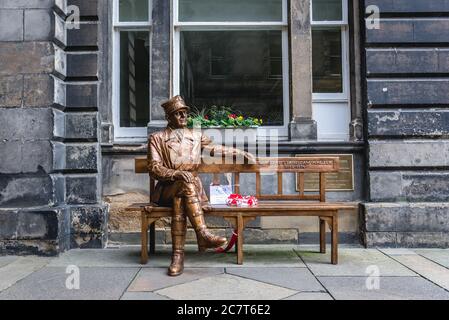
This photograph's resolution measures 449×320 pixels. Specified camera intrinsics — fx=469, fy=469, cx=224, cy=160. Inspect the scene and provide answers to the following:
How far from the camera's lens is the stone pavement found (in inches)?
165

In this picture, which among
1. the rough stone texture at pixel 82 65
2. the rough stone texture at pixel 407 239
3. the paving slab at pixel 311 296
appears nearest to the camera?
the paving slab at pixel 311 296

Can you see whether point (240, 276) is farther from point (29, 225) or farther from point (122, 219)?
point (29, 225)

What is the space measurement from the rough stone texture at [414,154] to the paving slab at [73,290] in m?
3.74

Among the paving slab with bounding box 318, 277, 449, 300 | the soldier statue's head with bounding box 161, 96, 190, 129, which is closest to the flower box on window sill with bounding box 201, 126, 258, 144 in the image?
the soldier statue's head with bounding box 161, 96, 190, 129

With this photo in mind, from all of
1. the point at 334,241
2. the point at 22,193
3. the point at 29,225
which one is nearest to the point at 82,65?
the point at 22,193

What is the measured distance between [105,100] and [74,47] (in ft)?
2.80

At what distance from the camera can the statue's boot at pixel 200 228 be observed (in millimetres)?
4926

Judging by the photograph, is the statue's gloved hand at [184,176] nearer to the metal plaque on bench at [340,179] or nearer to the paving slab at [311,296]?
A: the paving slab at [311,296]

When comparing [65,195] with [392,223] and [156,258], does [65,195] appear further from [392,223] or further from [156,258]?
[392,223]

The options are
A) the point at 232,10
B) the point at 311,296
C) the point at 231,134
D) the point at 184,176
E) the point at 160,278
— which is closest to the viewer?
the point at 311,296

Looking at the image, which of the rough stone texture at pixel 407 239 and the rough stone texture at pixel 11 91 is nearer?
the rough stone texture at pixel 11 91

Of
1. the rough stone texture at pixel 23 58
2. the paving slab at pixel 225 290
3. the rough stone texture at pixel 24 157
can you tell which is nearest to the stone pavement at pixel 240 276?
the paving slab at pixel 225 290

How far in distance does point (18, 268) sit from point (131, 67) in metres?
3.43

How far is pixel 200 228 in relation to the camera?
4977 mm
